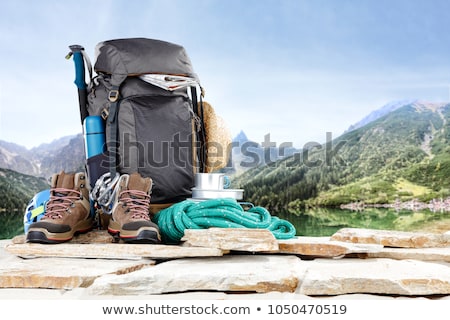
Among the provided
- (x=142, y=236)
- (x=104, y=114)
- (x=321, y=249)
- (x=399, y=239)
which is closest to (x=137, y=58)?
(x=104, y=114)

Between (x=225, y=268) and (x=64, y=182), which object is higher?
(x=64, y=182)

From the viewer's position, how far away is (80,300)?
86.6 inches

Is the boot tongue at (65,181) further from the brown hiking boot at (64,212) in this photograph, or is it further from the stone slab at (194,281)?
the stone slab at (194,281)

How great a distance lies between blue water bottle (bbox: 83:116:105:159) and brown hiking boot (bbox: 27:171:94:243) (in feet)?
0.52

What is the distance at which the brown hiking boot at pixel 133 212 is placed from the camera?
2.94m

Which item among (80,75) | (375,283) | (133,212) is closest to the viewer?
(375,283)

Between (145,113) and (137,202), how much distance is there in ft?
1.89

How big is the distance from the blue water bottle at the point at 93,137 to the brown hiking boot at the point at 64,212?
16 centimetres

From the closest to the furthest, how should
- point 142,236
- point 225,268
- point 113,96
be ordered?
point 225,268, point 142,236, point 113,96

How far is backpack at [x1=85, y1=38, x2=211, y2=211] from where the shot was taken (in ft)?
11.0

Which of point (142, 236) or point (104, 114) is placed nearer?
point (142, 236)

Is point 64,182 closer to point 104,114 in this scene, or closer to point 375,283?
point 104,114

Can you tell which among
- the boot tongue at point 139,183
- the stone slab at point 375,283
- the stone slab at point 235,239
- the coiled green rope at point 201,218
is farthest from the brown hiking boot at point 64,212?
the stone slab at point 375,283

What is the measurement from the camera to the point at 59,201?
3178 millimetres
